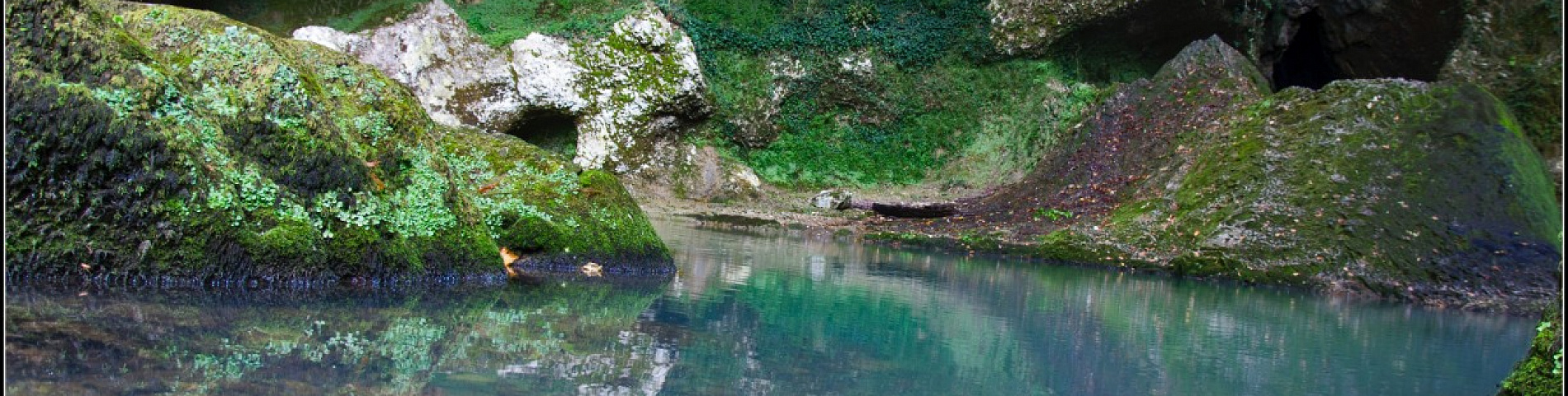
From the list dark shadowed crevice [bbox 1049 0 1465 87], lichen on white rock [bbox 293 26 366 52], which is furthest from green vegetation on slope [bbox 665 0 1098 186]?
lichen on white rock [bbox 293 26 366 52]

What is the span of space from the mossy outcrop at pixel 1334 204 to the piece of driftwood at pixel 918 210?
858 millimetres

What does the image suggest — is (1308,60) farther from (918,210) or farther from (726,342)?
(726,342)

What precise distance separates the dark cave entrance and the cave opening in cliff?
15015 mm

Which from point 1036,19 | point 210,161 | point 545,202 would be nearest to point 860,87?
point 1036,19

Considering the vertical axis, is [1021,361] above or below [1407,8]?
below

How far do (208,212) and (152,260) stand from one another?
0.37 meters

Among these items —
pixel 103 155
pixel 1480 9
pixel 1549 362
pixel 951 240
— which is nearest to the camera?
pixel 1549 362

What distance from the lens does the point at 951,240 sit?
15.2m

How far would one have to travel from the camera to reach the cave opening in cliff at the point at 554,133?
2314cm

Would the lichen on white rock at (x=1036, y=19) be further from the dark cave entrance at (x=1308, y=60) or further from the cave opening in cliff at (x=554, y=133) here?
the cave opening in cliff at (x=554, y=133)

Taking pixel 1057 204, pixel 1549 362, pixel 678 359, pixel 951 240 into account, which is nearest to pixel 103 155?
pixel 678 359

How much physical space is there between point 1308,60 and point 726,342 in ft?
70.9

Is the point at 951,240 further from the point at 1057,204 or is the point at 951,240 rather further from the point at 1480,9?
the point at 1480,9

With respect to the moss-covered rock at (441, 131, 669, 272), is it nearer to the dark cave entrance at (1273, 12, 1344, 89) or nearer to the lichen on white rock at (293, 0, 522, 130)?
the lichen on white rock at (293, 0, 522, 130)
